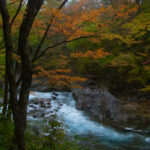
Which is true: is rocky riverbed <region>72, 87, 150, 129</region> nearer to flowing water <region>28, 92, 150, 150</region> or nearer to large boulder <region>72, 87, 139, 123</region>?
large boulder <region>72, 87, 139, 123</region>

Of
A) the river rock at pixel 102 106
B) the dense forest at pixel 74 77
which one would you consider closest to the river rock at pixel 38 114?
the dense forest at pixel 74 77

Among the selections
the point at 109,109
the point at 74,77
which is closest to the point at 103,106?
the point at 109,109

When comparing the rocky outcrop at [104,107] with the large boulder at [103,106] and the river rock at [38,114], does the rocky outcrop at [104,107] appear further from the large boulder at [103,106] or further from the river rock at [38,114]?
the river rock at [38,114]

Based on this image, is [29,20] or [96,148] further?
[96,148]

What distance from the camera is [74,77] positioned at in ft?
22.0

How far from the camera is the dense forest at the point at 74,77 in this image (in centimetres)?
388

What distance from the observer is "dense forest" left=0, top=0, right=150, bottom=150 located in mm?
3875

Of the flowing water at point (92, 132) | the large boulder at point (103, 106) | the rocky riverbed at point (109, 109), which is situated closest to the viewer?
the flowing water at point (92, 132)

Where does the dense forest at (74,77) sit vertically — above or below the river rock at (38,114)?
above

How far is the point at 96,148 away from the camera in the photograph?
688 centimetres

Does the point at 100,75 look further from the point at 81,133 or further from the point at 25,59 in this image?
the point at 25,59

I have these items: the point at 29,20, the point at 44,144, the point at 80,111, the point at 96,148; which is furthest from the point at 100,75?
the point at 29,20

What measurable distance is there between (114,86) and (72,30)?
1031 cm

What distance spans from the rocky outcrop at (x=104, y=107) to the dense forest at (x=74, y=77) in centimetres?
5
